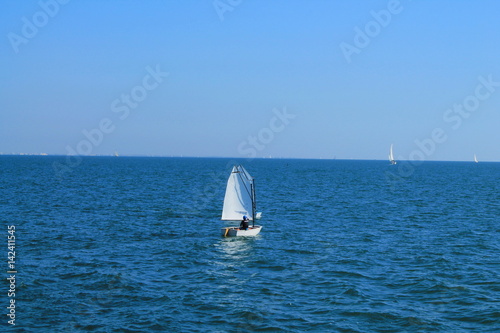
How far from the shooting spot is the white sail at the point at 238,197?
151 ft

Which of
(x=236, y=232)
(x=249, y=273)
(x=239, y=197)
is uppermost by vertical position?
(x=239, y=197)

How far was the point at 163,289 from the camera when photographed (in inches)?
1117

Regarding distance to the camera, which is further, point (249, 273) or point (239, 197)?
point (239, 197)

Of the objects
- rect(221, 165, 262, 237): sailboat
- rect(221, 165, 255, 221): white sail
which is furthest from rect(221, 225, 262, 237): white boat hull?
rect(221, 165, 255, 221): white sail

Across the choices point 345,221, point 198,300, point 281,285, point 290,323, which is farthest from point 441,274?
point 345,221

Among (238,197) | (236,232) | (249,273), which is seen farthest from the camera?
(238,197)

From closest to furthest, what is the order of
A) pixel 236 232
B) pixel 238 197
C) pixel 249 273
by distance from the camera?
pixel 249 273
pixel 236 232
pixel 238 197

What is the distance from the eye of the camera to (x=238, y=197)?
46.9 meters

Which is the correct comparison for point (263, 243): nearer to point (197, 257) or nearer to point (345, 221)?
point (197, 257)

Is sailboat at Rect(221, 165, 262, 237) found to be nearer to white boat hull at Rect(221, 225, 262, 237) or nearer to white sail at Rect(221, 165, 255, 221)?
white sail at Rect(221, 165, 255, 221)

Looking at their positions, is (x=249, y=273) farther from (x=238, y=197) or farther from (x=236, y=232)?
(x=238, y=197)

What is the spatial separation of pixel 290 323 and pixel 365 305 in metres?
5.02

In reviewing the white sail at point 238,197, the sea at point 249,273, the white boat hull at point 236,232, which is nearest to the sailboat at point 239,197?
the white sail at point 238,197

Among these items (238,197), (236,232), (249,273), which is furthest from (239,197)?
(249,273)
